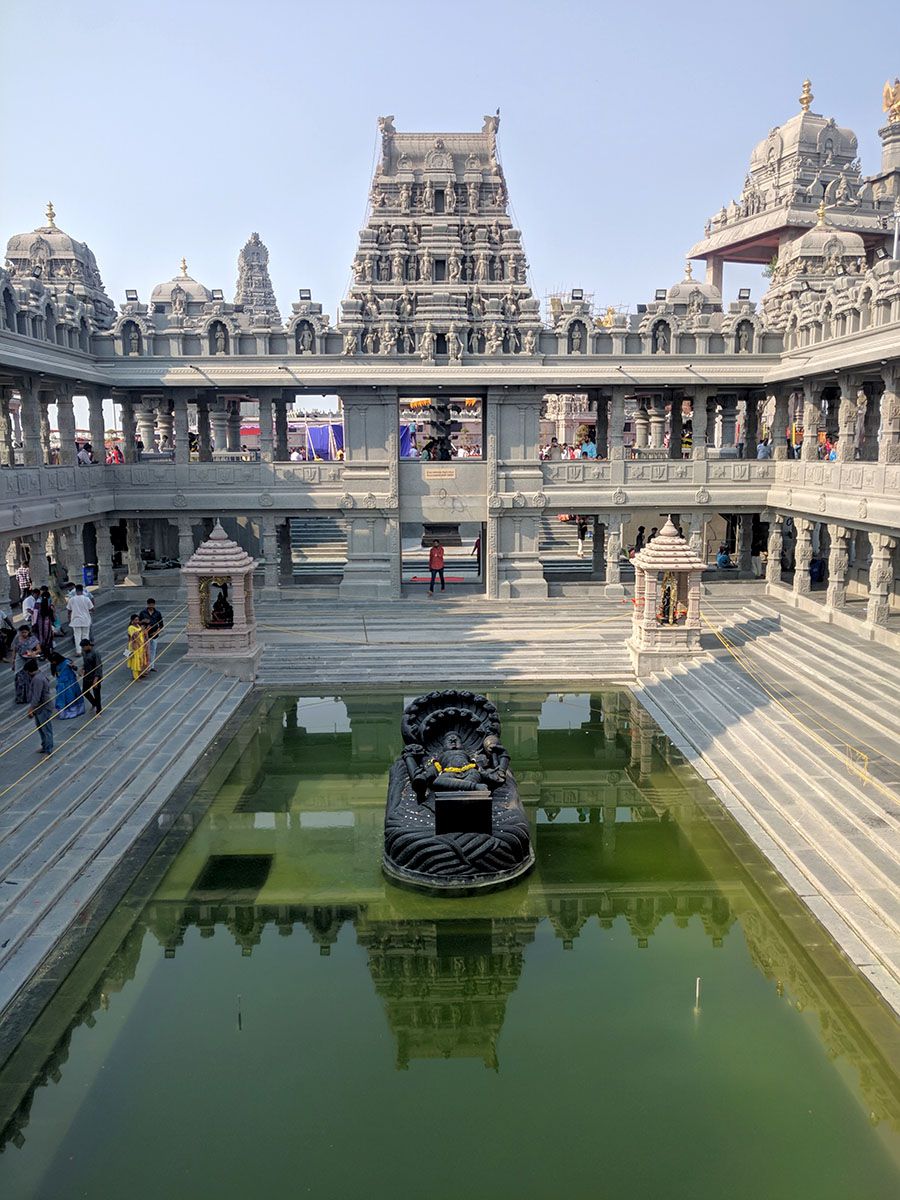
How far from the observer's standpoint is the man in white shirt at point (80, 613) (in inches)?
743

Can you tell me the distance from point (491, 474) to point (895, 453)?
1052cm

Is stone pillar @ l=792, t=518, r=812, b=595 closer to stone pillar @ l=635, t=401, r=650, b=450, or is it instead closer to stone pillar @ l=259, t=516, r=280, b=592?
stone pillar @ l=635, t=401, r=650, b=450

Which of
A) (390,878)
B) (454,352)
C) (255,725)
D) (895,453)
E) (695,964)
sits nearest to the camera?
(695,964)

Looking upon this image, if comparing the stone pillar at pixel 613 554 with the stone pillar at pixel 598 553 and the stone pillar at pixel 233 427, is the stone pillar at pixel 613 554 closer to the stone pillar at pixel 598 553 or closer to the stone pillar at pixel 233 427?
the stone pillar at pixel 598 553

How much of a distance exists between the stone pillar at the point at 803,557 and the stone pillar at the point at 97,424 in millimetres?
19034

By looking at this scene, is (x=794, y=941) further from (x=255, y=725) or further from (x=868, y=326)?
(x=868, y=326)

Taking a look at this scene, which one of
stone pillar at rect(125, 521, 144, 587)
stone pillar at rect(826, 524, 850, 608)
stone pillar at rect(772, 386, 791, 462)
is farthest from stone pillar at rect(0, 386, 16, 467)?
stone pillar at rect(772, 386, 791, 462)

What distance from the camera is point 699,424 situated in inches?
1083

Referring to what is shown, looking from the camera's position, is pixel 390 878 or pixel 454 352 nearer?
pixel 390 878

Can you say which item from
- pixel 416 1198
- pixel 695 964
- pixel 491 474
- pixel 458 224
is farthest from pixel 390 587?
pixel 416 1198

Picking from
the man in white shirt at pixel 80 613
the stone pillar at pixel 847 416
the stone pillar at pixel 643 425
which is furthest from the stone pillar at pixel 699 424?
the man in white shirt at pixel 80 613

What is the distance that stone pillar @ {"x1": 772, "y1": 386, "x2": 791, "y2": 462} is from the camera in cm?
2714

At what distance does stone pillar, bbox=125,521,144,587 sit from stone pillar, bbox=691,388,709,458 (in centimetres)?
1636

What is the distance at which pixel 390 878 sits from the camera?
39.3ft
